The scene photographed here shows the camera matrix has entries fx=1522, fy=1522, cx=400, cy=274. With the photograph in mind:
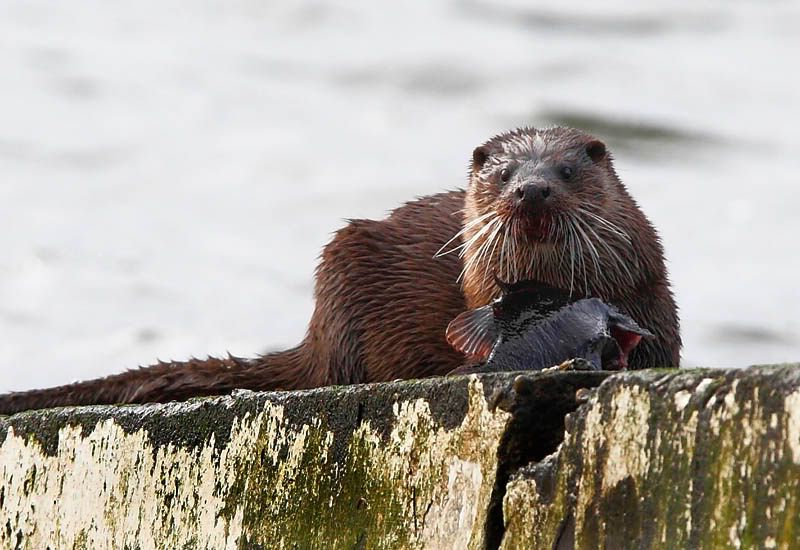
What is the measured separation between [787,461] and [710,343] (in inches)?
426

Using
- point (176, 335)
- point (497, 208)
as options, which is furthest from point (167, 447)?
point (176, 335)

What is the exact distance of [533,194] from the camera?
3.60 m

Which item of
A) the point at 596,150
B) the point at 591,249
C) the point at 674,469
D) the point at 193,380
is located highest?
the point at 596,150

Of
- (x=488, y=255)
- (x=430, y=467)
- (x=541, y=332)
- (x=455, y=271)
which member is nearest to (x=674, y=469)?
(x=430, y=467)

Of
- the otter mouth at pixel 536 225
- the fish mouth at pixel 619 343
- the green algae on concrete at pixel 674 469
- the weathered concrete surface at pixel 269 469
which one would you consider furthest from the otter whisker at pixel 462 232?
the green algae on concrete at pixel 674 469

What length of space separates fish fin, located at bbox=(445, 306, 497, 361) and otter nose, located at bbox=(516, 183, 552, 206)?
0.42m

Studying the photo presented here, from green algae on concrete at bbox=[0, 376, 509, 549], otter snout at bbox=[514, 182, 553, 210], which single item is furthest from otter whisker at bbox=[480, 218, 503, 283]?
green algae on concrete at bbox=[0, 376, 509, 549]

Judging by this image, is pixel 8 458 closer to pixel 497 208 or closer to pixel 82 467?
pixel 82 467

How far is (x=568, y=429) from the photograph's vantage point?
6.87 feet

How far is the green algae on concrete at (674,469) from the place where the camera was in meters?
1.78

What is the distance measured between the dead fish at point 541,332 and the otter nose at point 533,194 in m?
0.33

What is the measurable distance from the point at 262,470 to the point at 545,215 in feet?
3.76

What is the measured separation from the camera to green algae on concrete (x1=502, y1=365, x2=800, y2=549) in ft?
5.84

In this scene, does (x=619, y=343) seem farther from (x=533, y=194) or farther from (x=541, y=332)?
(x=533, y=194)
